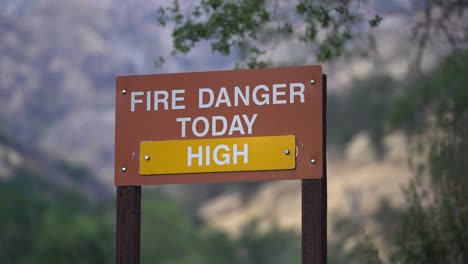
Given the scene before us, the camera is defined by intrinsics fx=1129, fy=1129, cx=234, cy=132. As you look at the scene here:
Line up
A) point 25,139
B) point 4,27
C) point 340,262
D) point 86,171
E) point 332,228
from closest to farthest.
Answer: point 340,262 < point 332,228 < point 86,171 < point 25,139 < point 4,27

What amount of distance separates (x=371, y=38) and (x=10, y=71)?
139530mm

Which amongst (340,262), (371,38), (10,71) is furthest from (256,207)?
(371,38)

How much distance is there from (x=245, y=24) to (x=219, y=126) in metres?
4.09

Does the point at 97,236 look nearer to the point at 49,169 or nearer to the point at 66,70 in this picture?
the point at 49,169

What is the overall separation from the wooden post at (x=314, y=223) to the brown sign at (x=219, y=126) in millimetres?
90

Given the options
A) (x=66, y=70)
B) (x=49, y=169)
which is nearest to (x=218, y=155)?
(x=49, y=169)

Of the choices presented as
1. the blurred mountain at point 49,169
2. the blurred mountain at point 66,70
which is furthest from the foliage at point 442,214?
the blurred mountain at point 66,70

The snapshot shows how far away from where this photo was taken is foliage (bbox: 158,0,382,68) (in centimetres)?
1086

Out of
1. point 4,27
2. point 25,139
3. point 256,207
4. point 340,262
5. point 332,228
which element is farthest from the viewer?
point 4,27

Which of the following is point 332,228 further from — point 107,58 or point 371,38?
point 107,58

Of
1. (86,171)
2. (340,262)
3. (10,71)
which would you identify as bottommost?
(340,262)

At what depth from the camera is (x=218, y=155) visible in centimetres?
693

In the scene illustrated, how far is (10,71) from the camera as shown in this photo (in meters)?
148

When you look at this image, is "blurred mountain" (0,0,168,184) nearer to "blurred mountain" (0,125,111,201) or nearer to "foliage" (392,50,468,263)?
"blurred mountain" (0,125,111,201)
